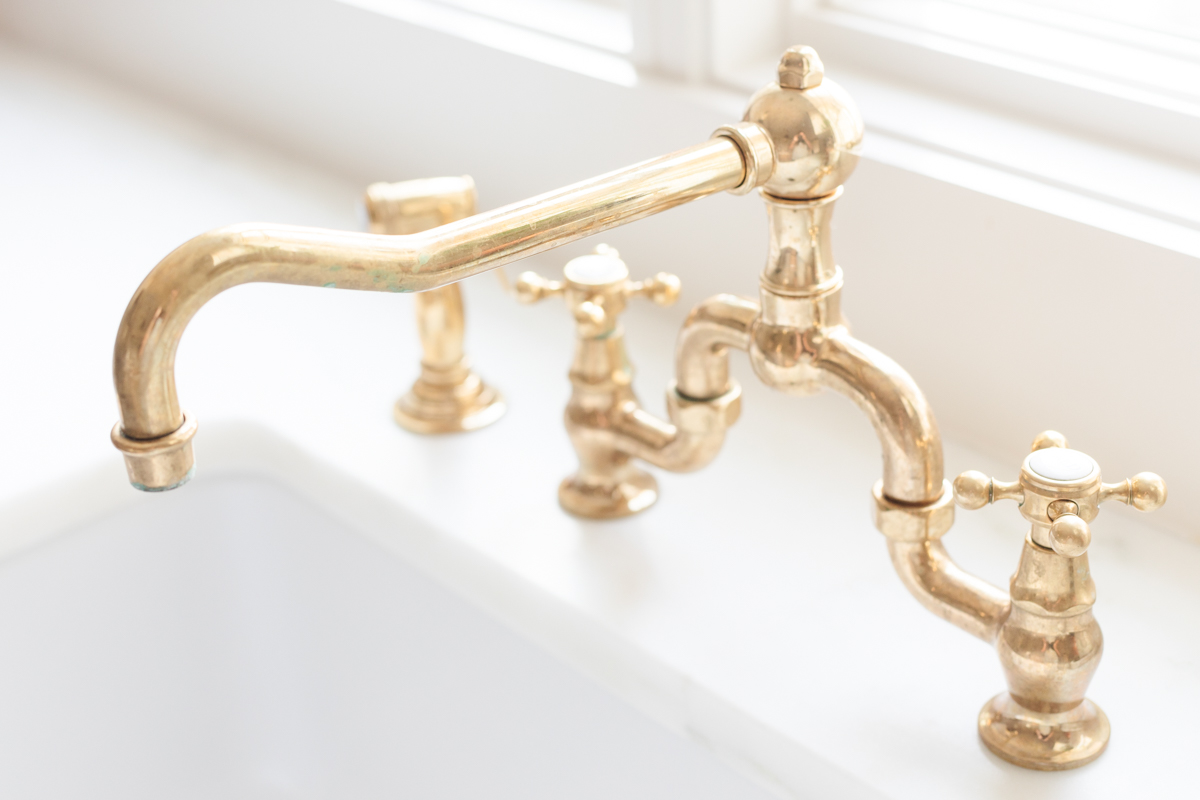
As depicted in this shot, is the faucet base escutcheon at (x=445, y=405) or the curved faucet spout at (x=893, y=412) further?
the faucet base escutcheon at (x=445, y=405)

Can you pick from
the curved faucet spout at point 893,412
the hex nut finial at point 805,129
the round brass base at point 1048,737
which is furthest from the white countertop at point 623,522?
the hex nut finial at point 805,129

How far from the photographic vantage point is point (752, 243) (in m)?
0.80

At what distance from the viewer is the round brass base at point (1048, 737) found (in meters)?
0.54

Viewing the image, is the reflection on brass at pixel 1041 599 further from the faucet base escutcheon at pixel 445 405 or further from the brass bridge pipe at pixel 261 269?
the faucet base escutcheon at pixel 445 405

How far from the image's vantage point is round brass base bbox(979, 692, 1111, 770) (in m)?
0.54

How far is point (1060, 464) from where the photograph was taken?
496mm

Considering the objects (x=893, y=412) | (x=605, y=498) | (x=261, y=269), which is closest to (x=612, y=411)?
(x=605, y=498)

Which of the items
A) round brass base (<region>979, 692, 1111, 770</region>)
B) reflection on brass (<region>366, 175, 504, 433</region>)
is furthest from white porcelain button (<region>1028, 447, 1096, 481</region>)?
reflection on brass (<region>366, 175, 504, 433</region>)

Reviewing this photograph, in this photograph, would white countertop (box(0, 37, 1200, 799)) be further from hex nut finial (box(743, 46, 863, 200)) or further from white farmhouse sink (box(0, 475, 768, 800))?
hex nut finial (box(743, 46, 863, 200))

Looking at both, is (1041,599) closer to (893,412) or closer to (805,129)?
(893,412)

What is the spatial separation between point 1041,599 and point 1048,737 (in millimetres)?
73

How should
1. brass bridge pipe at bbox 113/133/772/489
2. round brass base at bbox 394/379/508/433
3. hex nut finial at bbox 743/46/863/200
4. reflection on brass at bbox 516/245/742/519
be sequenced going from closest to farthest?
brass bridge pipe at bbox 113/133/772/489
hex nut finial at bbox 743/46/863/200
reflection on brass at bbox 516/245/742/519
round brass base at bbox 394/379/508/433

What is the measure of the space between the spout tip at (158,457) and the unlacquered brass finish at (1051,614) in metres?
0.28

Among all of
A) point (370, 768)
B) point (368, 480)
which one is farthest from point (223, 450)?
point (370, 768)
